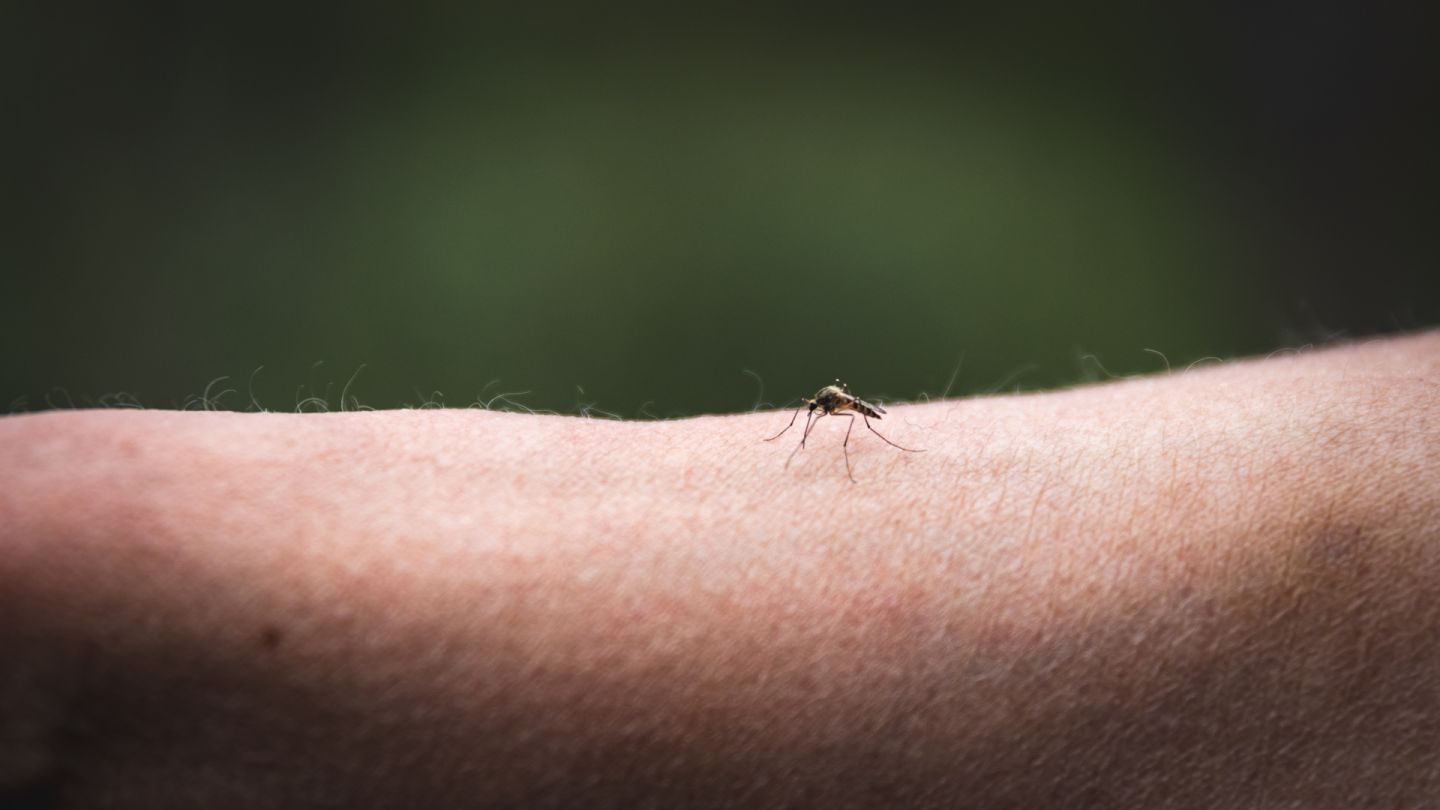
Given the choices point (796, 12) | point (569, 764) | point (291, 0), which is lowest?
point (569, 764)

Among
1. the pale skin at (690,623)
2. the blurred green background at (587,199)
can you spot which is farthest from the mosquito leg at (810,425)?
the blurred green background at (587,199)

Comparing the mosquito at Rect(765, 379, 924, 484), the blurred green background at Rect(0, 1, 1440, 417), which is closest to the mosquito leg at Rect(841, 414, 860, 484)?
the mosquito at Rect(765, 379, 924, 484)

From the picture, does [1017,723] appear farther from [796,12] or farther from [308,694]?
[796,12]

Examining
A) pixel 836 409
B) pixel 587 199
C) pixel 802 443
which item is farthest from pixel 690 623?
pixel 587 199

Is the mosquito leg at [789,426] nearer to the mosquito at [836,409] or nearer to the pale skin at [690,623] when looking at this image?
the mosquito at [836,409]

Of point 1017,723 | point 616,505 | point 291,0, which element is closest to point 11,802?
point 616,505

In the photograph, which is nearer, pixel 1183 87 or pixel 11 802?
pixel 11 802

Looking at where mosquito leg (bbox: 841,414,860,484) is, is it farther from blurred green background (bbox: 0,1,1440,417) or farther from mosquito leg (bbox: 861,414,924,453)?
blurred green background (bbox: 0,1,1440,417)

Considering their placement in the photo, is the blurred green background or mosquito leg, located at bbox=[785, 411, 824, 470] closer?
mosquito leg, located at bbox=[785, 411, 824, 470]
